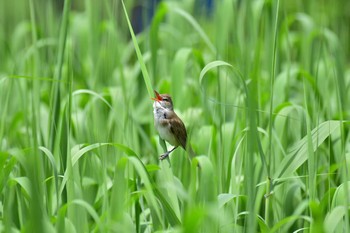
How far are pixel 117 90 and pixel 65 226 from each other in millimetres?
1136

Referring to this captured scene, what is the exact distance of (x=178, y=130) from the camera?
2.23 metres

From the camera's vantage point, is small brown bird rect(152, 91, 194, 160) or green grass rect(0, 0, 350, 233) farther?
small brown bird rect(152, 91, 194, 160)

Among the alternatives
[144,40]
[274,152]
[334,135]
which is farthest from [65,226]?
[144,40]

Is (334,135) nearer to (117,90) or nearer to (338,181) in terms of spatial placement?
(338,181)

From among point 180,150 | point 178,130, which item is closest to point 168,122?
point 178,130

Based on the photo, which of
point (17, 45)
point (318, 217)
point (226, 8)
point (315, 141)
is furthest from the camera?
point (17, 45)

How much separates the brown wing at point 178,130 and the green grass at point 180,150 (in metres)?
0.09

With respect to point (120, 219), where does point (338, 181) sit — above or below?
below

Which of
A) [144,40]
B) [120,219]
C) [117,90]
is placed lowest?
[120,219]

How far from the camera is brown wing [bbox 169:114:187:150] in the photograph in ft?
7.18

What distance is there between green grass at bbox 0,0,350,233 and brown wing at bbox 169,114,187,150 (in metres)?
0.09

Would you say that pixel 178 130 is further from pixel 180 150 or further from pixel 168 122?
pixel 180 150

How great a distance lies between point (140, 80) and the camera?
3.05m

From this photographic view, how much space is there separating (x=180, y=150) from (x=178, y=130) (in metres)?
0.16
